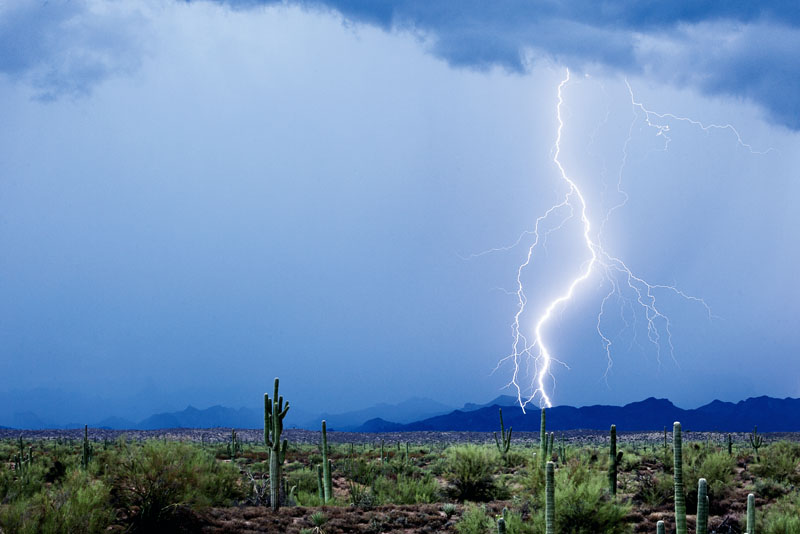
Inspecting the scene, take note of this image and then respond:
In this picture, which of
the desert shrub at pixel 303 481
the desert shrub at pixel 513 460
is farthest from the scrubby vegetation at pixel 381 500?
the desert shrub at pixel 513 460

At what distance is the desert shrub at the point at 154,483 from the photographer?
12.5 m

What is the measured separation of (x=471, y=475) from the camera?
19.6 m

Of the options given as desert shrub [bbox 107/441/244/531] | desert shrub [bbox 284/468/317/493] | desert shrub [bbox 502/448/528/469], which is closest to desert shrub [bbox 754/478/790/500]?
desert shrub [bbox 502/448/528/469]

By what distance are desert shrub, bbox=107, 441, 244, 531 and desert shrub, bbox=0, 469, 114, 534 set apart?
0.79 m

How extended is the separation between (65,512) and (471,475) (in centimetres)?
1182

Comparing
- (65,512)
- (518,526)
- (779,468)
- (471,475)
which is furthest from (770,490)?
(65,512)

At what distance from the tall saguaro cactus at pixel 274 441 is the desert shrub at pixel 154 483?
1830 mm

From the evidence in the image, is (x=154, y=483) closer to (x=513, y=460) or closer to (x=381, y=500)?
(x=381, y=500)

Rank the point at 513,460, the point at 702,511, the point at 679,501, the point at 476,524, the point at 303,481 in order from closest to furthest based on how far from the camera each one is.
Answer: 1. the point at 702,511
2. the point at 679,501
3. the point at 476,524
4. the point at 303,481
5. the point at 513,460

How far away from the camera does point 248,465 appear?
96.4 ft

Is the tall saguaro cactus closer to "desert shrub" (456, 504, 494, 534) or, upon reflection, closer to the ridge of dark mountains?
"desert shrub" (456, 504, 494, 534)

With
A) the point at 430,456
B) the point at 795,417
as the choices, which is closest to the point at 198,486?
the point at 430,456

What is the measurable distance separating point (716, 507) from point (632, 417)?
623 ft

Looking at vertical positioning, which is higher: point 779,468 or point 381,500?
point 381,500
